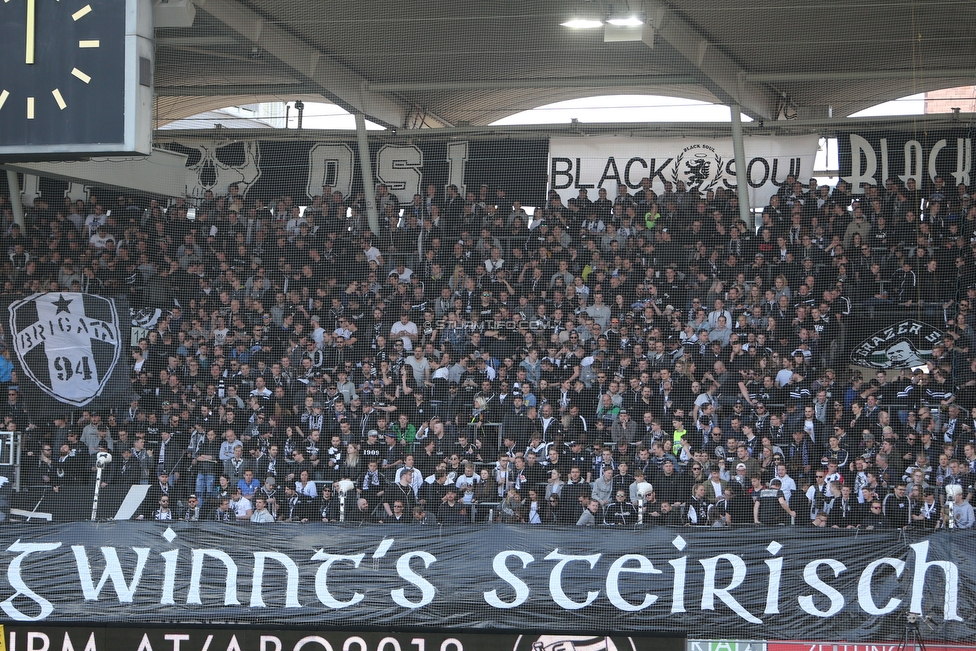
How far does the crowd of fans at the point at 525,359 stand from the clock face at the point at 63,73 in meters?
4.72

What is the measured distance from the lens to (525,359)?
41.2ft

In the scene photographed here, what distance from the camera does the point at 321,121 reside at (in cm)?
1548

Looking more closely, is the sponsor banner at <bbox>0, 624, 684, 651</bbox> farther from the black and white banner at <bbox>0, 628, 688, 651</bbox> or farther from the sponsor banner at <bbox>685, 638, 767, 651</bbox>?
the sponsor banner at <bbox>685, 638, 767, 651</bbox>

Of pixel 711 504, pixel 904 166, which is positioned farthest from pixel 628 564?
pixel 904 166

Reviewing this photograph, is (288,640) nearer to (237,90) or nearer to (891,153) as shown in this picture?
(237,90)

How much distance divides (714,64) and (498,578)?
6795 mm

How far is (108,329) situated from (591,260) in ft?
17.5

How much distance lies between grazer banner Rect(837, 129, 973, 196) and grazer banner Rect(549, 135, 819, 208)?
19.1 inches

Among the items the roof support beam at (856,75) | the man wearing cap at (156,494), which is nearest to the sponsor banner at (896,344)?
the roof support beam at (856,75)

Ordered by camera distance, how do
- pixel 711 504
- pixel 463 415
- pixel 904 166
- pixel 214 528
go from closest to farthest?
pixel 214 528
pixel 711 504
pixel 463 415
pixel 904 166

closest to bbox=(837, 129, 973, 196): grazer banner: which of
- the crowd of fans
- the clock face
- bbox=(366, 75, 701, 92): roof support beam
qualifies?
the crowd of fans

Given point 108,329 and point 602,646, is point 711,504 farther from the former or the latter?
point 108,329

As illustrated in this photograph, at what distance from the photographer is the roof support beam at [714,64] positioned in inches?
485

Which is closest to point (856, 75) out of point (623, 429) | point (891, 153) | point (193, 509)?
point (891, 153)
